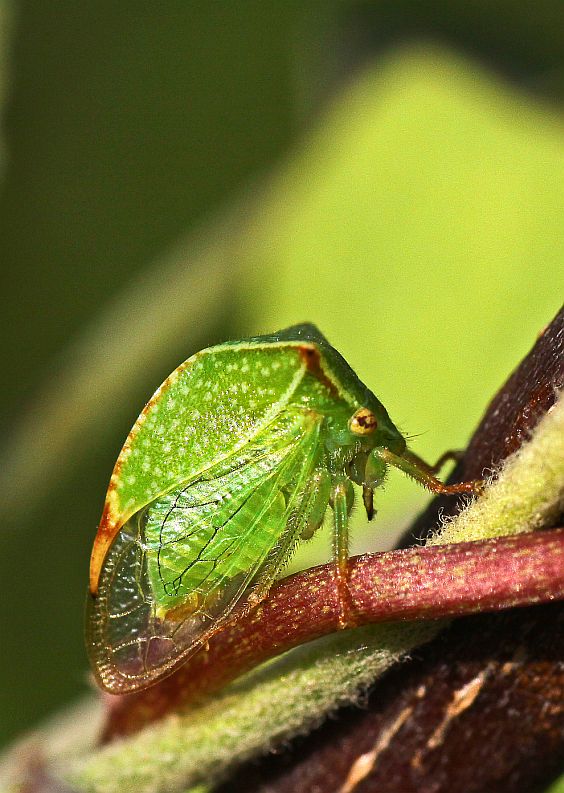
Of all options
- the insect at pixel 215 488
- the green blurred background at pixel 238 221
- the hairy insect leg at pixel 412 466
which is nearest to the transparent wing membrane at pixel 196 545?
the insect at pixel 215 488

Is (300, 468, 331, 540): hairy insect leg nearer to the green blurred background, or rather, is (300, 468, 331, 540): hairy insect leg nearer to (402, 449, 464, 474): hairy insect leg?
(402, 449, 464, 474): hairy insect leg

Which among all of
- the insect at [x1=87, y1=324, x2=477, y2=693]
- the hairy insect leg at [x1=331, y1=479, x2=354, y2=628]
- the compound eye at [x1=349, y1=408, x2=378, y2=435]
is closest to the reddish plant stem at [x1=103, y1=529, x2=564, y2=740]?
the hairy insect leg at [x1=331, y1=479, x2=354, y2=628]

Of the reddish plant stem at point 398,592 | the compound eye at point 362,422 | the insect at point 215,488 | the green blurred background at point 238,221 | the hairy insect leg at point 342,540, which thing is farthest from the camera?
the green blurred background at point 238,221

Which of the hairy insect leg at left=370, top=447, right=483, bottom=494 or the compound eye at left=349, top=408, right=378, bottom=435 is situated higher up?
the compound eye at left=349, top=408, right=378, bottom=435

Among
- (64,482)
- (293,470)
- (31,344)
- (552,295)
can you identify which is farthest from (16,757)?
(552,295)

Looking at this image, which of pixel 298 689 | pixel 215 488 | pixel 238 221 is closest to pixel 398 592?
pixel 298 689

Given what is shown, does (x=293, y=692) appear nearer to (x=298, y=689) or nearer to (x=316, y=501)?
(x=298, y=689)

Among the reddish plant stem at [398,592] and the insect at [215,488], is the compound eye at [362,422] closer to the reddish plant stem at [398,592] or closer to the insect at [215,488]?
the insect at [215,488]

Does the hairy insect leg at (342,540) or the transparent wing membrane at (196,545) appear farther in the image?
the transparent wing membrane at (196,545)
